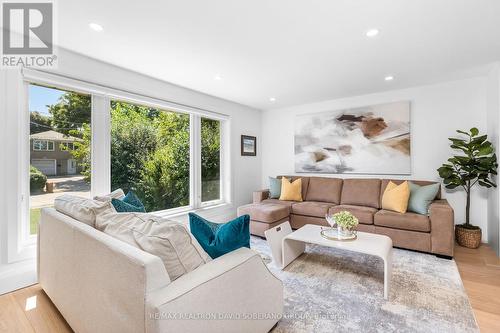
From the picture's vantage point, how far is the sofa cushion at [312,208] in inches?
147

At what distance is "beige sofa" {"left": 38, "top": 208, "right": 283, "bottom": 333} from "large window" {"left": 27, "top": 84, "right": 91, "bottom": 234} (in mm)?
986

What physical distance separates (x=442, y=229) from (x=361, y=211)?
920 mm

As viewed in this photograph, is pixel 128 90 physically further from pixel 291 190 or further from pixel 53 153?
pixel 291 190

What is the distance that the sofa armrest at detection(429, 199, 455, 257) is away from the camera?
2788mm

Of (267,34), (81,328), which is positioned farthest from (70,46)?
(81,328)

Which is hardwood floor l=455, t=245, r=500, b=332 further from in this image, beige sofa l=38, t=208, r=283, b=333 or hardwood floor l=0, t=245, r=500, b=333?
beige sofa l=38, t=208, r=283, b=333

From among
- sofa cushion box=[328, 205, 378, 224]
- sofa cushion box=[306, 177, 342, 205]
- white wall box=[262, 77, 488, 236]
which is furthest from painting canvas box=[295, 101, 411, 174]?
sofa cushion box=[328, 205, 378, 224]

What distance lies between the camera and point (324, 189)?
14.0 ft

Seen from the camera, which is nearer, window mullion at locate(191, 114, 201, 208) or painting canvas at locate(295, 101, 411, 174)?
painting canvas at locate(295, 101, 411, 174)

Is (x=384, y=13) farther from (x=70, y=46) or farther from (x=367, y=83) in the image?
(x=70, y=46)

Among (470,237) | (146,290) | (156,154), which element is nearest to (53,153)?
(156,154)

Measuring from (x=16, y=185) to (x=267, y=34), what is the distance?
2762 millimetres

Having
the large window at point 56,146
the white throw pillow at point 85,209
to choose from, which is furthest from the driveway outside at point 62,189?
the white throw pillow at point 85,209

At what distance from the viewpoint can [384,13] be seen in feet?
6.28
